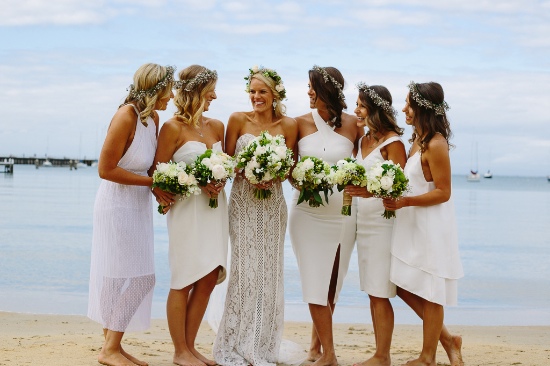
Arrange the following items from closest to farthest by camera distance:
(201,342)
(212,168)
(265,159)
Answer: (212,168) → (265,159) → (201,342)

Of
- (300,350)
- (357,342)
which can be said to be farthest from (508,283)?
(300,350)

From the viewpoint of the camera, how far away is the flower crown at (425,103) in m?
7.12

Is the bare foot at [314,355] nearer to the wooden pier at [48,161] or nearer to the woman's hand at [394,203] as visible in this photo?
the woman's hand at [394,203]

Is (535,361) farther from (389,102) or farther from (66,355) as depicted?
(66,355)

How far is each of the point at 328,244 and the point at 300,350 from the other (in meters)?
1.18

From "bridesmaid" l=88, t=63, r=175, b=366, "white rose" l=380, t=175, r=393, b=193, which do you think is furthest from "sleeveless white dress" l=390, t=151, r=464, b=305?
"bridesmaid" l=88, t=63, r=175, b=366

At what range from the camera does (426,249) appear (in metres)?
7.09

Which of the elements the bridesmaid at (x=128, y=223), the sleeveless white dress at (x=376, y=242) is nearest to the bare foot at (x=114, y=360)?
the bridesmaid at (x=128, y=223)

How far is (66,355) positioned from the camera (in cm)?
787

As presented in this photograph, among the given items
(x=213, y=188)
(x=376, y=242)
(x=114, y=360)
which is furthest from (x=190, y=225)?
(x=376, y=242)

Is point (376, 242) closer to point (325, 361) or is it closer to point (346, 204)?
point (346, 204)

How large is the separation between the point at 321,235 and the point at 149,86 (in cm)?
224

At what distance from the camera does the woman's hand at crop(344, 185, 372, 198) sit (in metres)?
7.01

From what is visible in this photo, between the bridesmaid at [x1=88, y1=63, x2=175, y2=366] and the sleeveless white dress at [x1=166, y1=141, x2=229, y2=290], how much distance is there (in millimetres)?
268
